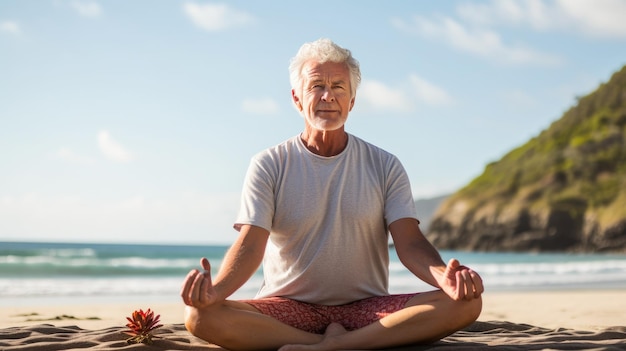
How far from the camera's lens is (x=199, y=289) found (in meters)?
3.23

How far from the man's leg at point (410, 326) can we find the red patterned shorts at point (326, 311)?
0.35 ft

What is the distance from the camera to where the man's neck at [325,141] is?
12.8 ft

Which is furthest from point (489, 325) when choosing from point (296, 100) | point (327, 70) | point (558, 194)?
point (558, 194)

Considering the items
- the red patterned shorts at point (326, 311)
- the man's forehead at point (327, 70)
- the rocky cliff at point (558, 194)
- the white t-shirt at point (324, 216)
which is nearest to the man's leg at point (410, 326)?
the red patterned shorts at point (326, 311)

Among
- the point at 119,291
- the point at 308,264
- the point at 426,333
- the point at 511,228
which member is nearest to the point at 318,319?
the point at 308,264

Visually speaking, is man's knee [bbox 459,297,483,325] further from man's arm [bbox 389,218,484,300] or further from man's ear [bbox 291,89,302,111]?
man's ear [bbox 291,89,302,111]

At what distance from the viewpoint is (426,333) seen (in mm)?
3605

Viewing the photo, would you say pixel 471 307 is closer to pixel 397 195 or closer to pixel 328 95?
pixel 397 195

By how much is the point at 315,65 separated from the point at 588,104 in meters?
59.4

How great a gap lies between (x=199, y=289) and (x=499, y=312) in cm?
574

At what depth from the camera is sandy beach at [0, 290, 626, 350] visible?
399cm

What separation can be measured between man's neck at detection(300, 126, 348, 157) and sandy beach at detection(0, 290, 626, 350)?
1.11m

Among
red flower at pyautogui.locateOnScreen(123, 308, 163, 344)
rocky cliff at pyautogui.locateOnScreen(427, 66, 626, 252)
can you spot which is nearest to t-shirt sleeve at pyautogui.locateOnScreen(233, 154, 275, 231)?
red flower at pyautogui.locateOnScreen(123, 308, 163, 344)

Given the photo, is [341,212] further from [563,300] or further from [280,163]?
[563,300]
